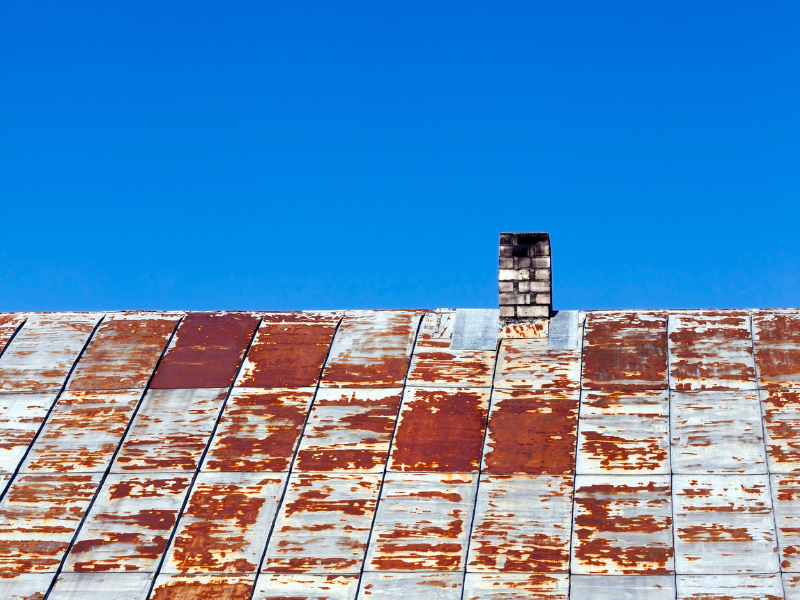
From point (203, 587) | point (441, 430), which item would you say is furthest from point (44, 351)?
point (441, 430)

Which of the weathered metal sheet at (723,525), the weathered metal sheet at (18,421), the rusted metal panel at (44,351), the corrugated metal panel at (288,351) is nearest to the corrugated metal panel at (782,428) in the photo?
the weathered metal sheet at (723,525)

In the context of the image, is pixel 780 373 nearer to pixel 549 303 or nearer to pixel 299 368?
pixel 549 303

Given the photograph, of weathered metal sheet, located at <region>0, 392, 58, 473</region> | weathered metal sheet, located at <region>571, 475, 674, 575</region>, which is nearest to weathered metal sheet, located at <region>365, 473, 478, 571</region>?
weathered metal sheet, located at <region>571, 475, 674, 575</region>

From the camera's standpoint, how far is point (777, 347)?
14711 mm

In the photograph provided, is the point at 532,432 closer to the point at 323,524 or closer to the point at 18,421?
the point at 323,524

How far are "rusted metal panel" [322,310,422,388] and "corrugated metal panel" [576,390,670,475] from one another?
300 centimetres

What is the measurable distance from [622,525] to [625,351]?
3763mm

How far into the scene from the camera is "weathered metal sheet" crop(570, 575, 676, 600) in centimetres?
1101

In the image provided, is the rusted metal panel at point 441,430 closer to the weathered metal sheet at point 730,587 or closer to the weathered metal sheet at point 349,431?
the weathered metal sheet at point 349,431

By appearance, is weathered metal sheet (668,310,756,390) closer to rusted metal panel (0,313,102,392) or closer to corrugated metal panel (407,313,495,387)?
corrugated metal panel (407,313,495,387)

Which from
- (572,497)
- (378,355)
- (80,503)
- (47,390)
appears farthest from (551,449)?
(47,390)

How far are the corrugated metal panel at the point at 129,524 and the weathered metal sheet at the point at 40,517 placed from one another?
0.62 feet

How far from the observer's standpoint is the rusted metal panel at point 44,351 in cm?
1552

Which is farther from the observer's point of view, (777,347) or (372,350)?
(372,350)
